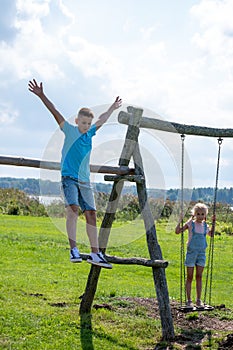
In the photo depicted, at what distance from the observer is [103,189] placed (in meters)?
7.86

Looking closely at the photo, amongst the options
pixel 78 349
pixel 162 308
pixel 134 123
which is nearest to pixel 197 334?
pixel 162 308

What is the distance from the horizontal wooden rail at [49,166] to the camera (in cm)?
683

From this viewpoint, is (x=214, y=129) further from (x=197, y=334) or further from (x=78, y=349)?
(x=78, y=349)

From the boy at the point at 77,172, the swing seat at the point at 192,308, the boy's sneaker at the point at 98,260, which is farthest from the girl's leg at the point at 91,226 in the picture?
the swing seat at the point at 192,308

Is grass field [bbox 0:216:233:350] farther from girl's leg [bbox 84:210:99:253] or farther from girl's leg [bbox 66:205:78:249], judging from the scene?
girl's leg [bbox 66:205:78:249]

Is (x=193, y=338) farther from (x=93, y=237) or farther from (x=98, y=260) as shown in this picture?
(x=93, y=237)

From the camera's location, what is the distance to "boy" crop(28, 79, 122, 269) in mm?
6617

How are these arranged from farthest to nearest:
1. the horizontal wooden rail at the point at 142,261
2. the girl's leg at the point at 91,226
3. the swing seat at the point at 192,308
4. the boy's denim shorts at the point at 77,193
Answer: the swing seat at the point at 192,308 → the horizontal wooden rail at the point at 142,261 → the girl's leg at the point at 91,226 → the boy's denim shorts at the point at 77,193

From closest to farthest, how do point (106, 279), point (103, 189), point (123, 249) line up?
point (103, 189) < point (106, 279) < point (123, 249)

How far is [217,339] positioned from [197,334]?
13.6 inches

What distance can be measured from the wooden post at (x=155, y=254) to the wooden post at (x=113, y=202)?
0.39ft

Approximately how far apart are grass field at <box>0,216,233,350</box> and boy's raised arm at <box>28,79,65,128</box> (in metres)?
1.42

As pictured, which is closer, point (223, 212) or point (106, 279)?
point (106, 279)

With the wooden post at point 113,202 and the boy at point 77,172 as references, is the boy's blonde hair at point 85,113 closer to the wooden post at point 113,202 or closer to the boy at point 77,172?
the boy at point 77,172
